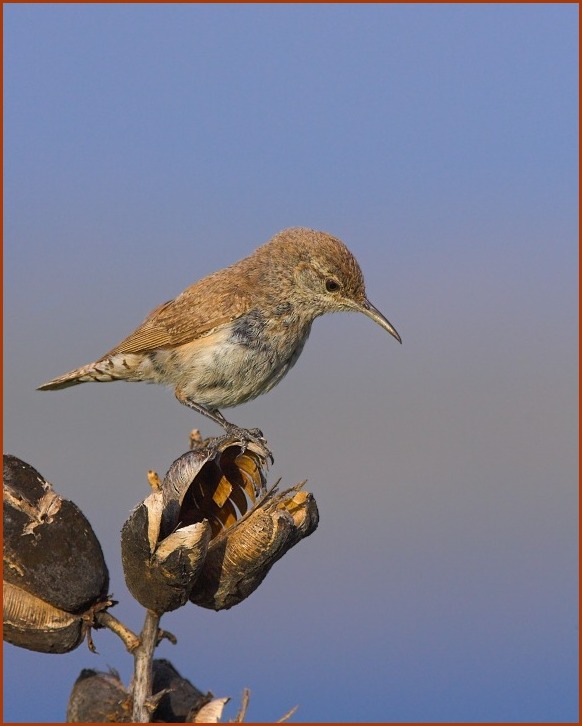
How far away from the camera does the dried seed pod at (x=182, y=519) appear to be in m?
4.04

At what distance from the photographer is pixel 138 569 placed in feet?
13.6

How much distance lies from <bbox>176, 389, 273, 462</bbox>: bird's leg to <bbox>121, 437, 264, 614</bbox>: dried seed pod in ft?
3.17

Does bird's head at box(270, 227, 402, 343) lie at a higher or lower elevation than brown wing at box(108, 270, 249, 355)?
higher

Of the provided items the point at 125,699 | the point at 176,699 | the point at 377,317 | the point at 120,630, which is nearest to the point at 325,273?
the point at 377,317

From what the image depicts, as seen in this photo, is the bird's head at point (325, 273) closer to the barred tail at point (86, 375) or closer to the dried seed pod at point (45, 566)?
the barred tail at point (86, 375)

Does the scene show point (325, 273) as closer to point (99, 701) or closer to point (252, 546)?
point (252, 546)

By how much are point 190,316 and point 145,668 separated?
8.69ft

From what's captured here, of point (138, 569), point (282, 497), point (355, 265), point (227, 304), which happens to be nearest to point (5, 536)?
point (138, 569)

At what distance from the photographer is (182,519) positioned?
15.0ft

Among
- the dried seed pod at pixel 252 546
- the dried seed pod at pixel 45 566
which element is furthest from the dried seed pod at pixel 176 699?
the dried seed pod at pixel 45 566

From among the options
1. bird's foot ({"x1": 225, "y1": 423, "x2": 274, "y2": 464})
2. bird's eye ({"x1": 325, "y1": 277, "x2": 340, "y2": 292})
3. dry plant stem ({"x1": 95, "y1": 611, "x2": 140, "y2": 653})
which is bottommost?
dry plant stem ({"x1": 95, "y1": 611, "x2": 140, "y2": 653})

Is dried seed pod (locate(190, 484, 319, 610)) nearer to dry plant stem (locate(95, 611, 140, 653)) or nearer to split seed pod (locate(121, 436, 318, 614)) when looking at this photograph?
split seed pod (locate(121, 436, 318, 614))

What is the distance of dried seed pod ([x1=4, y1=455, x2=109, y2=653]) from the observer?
420 cm


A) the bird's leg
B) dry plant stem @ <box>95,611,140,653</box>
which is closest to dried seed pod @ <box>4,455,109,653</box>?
dry plant stem @ <box>95,611,140,653</box>
